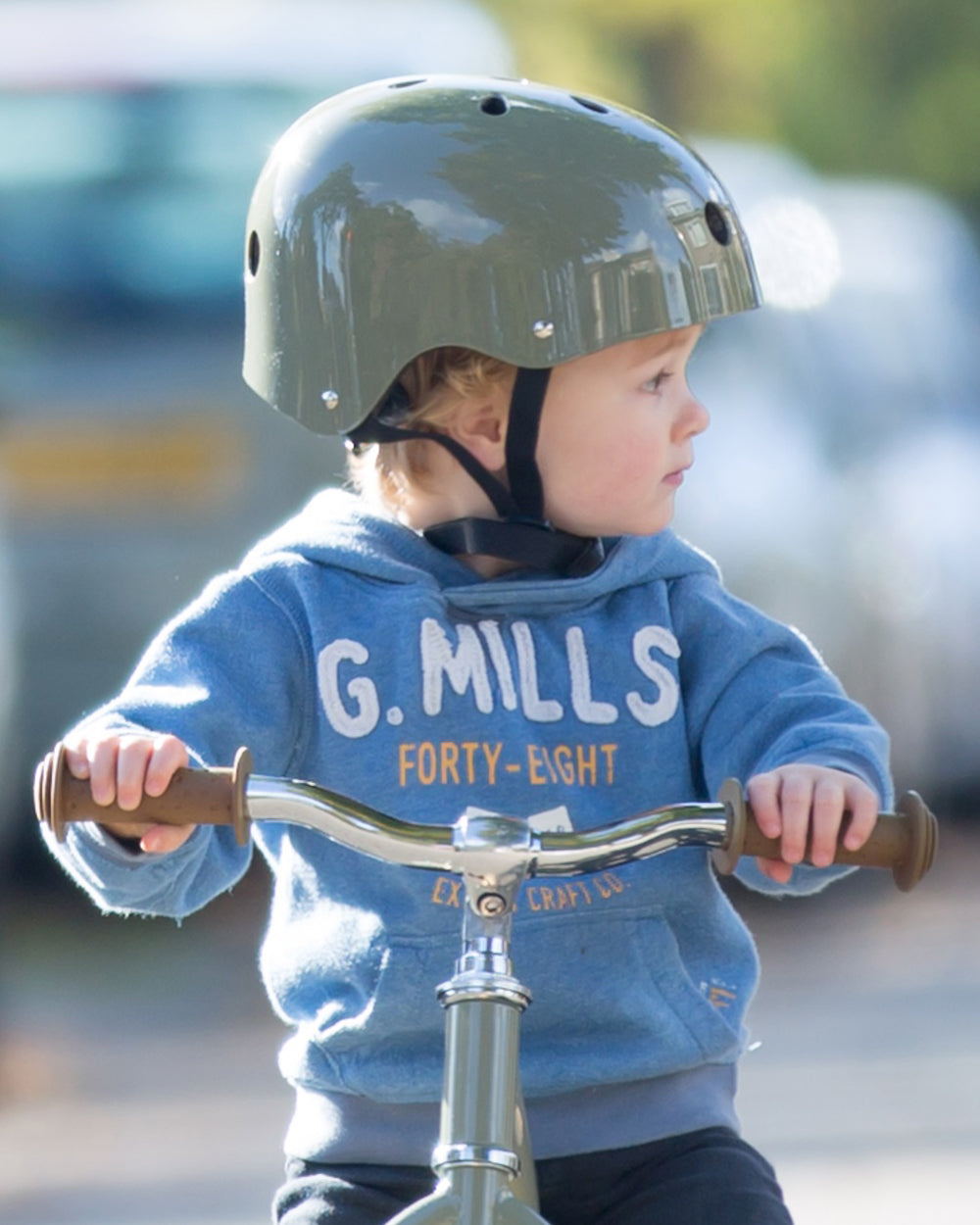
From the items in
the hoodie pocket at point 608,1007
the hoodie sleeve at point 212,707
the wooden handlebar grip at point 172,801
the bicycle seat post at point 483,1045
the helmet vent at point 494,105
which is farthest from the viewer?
the helmet vent at point 494,105

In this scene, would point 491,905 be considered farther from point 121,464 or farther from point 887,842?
point 121,464

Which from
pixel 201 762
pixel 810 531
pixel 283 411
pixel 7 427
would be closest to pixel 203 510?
pixel 7 427

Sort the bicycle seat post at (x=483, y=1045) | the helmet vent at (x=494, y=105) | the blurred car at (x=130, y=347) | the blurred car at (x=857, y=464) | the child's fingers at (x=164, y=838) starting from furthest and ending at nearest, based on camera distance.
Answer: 1. the blurred car at (x=857, y=464)
2. the blurred car at (x=130, y=347)
3. the helmet vent at (x=494, y=105)
4. the child's fingers at (x=164, y=838)
5. the bicycle seat post at (x=483, y=1045)

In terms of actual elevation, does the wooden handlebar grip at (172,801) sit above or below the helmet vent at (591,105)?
below

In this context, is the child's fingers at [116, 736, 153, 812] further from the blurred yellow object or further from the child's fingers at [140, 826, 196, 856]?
the blurred yellow object

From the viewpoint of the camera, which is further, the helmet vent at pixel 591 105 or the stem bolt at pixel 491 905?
the helmet vent at pixel 591 105

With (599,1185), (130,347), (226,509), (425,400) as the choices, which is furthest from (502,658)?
(130,347)

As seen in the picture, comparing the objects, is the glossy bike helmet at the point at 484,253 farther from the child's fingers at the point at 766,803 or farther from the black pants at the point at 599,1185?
the black pants at the point at 599,1185

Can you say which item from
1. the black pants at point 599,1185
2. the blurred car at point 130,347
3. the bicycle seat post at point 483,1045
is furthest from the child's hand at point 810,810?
the blurred car at point 130,347

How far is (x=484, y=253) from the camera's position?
354 centimetres

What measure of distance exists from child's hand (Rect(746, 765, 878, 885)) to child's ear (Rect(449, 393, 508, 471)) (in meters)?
0.75

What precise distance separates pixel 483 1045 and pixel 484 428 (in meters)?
1.09

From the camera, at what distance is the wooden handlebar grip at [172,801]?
2.92m

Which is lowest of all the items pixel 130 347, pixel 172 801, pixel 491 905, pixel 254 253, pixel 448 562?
pixel 491 905
